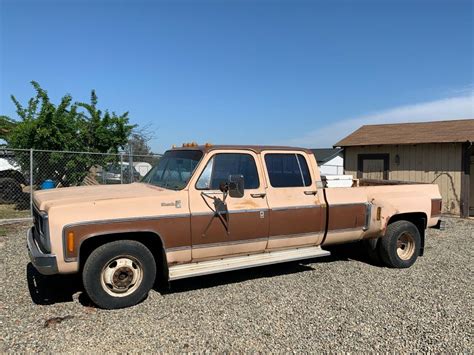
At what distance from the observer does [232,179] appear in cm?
514

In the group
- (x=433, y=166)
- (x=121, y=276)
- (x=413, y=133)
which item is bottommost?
(x=121, y=276)

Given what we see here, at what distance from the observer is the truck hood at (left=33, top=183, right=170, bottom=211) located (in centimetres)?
476

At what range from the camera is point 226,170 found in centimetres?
563

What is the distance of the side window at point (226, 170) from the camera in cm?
540

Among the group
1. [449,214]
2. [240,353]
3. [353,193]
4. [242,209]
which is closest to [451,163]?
[449,214]

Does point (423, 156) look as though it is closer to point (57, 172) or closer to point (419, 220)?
point (419, 220)

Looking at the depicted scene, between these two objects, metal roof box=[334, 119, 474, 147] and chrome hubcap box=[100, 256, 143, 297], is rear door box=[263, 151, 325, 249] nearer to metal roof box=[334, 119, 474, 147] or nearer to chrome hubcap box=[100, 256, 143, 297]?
chrome hubcap box=[100, 256, 143, 297]

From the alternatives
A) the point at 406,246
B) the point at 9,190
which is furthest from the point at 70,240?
the point at 9,190

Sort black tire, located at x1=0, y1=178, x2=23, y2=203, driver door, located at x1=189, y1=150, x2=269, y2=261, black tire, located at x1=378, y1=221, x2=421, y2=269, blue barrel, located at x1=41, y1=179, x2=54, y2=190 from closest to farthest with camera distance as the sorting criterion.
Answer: driver door, located at x1=189, y1=150, x2=269, y2=261, black tire, located at x1=378, y1=221, x2=421, y2=269, blue barrel, located at x1=41, y1=179, x2=54, y2=190, black tire, located at x1=0, y1=178, x2=23, y2=203

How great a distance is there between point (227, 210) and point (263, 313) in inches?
53.6

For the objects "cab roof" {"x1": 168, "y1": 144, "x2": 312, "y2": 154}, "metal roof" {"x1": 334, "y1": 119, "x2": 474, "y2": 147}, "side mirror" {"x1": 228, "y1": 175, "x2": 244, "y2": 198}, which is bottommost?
"side mirror" {"x1": 228, "y1": 175, "x2": 244, "y2": 198}

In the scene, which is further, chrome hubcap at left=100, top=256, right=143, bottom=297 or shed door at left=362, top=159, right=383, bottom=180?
shed door at left=362, top=159, right=383, bottom=180

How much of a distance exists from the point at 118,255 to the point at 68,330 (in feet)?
3.01

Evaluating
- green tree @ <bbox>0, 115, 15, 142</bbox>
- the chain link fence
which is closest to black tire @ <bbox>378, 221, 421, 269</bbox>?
the chain link fence
